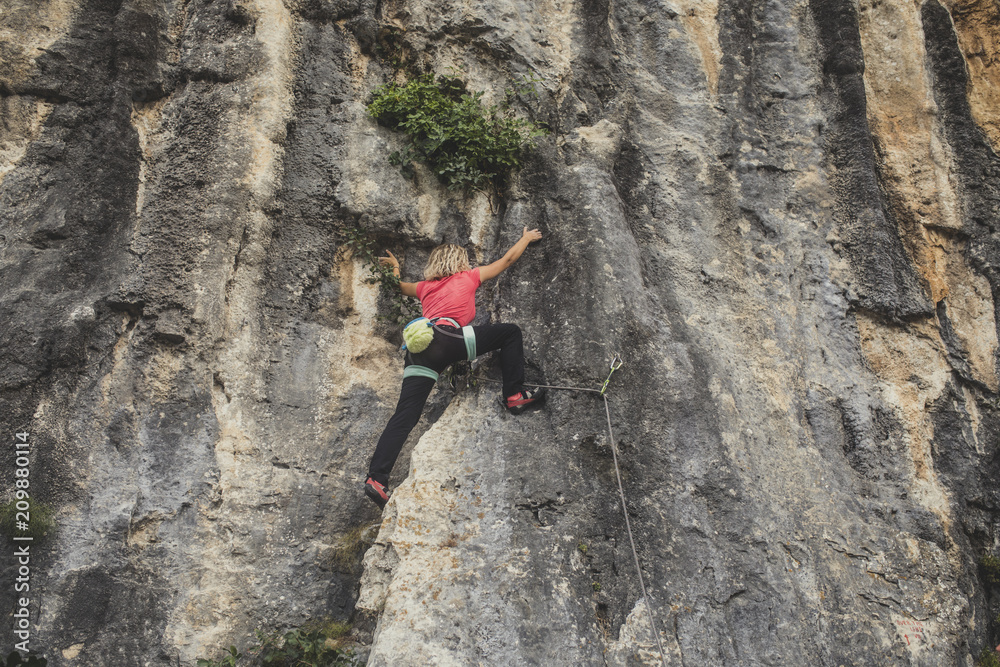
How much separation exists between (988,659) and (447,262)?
16.2 ft

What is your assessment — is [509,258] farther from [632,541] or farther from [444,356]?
[632,541]

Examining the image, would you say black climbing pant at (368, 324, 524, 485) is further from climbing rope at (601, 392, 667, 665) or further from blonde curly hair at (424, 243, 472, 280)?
climbing rope at (601, 392, 667, 665)

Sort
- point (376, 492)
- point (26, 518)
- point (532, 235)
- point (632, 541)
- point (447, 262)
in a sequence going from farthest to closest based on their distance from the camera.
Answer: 1. point (532, 235)
2. point (447, 262)
3. point (376, 492)
4. point (26, 518)
5. point (632, 541)

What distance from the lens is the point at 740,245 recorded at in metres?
6.13

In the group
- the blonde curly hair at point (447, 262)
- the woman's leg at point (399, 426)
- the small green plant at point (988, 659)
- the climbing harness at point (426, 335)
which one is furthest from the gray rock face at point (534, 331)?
the blonde curly hair at point (447, 262)

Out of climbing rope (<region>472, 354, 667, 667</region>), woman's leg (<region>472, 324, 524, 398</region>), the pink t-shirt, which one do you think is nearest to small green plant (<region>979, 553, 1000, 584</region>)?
climbing rope (<region>472, 354, 667, 667</region>)

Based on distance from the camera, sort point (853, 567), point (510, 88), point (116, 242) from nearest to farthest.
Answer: point (853, 567), point (116, 242), point (510, 88)

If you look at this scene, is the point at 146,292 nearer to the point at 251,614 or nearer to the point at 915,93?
the point at 251,614

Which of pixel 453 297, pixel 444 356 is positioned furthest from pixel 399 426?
pixel 453 297

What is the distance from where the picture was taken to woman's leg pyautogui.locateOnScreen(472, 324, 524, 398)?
5.17m

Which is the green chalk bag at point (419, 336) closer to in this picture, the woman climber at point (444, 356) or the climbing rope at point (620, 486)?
the woman climber at point (444, 356)

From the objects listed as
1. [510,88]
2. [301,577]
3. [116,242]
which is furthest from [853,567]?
[116,242]

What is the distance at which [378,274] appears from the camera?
6.09 metres

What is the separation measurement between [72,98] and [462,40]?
3639 millimetres
